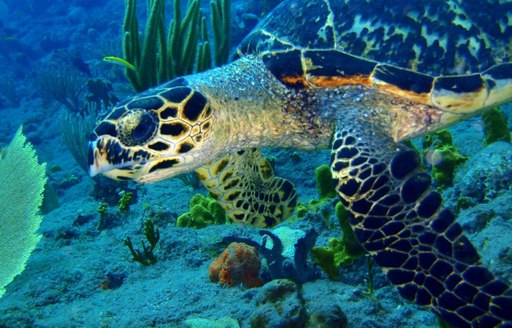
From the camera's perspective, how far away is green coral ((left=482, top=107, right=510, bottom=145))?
3.69 meters

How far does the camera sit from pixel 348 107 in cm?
304

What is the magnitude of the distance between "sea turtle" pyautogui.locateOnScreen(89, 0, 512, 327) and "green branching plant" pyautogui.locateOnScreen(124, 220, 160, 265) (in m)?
0.76

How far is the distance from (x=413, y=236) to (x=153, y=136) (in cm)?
182

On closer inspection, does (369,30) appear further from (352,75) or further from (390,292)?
(390,292)

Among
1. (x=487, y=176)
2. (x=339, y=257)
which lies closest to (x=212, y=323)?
(x=339, y=257)

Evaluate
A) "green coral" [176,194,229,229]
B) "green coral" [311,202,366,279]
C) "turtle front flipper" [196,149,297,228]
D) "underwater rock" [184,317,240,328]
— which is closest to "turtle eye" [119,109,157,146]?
"turtle front flipper" [196,149,297,228]

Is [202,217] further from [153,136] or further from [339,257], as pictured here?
[339,257]

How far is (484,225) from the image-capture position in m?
2.80

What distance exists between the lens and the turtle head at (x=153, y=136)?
2.68m

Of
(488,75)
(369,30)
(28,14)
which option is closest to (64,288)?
(369,30)

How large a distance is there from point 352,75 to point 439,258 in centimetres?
152

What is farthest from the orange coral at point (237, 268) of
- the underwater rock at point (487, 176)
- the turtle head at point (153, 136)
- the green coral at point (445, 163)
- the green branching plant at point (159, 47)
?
the green branching plant at point (159, 47)

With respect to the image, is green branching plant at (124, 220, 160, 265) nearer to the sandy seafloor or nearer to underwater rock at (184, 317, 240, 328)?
the sandy seafloor

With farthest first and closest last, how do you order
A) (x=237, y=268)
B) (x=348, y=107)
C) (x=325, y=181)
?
(x=325, y=181), (x=348, y=107), (x=237, y=268)
